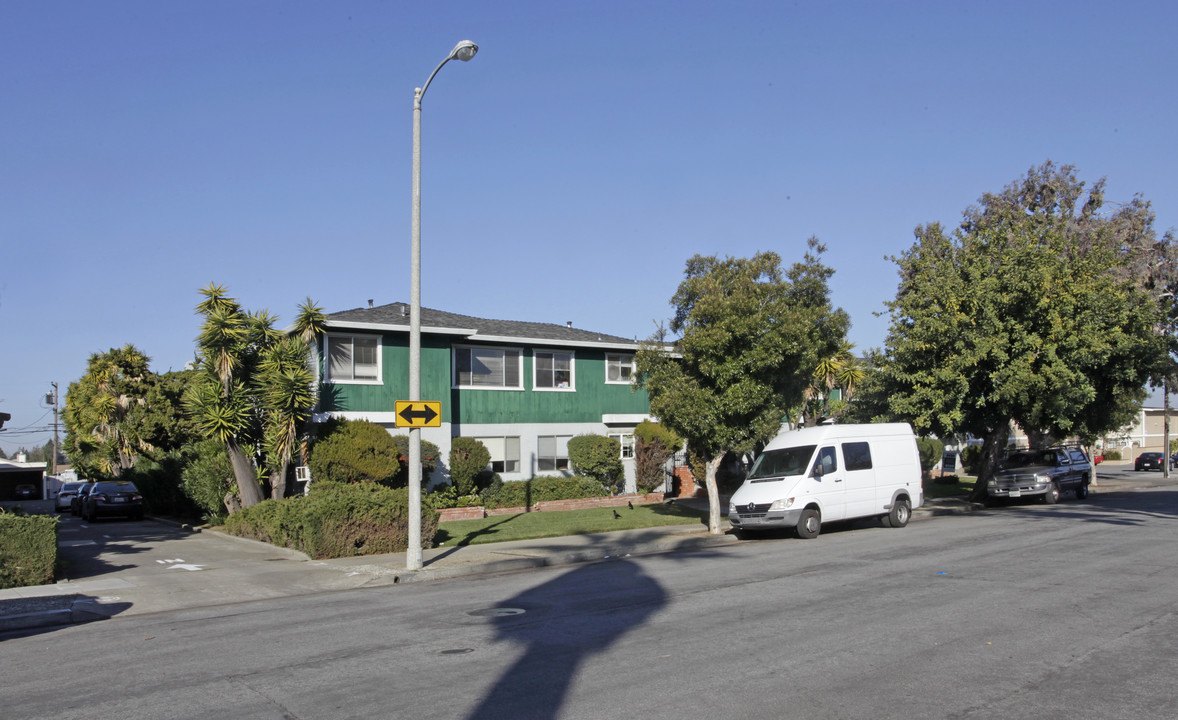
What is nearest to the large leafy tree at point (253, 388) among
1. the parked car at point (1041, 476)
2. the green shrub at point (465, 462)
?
the green shrub at point (465, 462)

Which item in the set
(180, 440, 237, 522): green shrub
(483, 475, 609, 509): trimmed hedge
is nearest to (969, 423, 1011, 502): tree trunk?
(483, 475, 609, 509): trimmed hedge

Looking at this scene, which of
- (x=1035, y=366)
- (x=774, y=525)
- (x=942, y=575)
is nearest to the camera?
(x=942, y=575)

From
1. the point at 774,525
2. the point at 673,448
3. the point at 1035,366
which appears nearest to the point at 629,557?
the point at 774,525

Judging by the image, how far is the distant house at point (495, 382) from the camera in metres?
25.1

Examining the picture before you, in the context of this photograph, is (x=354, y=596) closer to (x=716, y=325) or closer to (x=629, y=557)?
(x=629, y=557)

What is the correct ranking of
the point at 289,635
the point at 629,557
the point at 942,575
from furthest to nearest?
1. the point at 629,557
2. the point at 942,575
3. the point at 289,635

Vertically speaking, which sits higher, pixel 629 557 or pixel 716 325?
pixel 716 325

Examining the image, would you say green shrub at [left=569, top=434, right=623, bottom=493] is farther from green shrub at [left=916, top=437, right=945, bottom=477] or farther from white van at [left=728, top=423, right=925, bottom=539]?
green shrub at [left=916, top=437, right=945, bottom=477]

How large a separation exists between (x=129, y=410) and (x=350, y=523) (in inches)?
1013

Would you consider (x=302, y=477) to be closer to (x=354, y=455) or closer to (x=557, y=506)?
(x=354, y=455)

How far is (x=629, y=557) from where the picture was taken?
53.6 feet

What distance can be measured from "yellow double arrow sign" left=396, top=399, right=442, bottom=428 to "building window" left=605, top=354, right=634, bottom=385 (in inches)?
647

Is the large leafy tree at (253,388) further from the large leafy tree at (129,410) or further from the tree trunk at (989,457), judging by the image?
the tree trunk at (989,457)

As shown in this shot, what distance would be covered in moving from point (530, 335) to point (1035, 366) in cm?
1571
